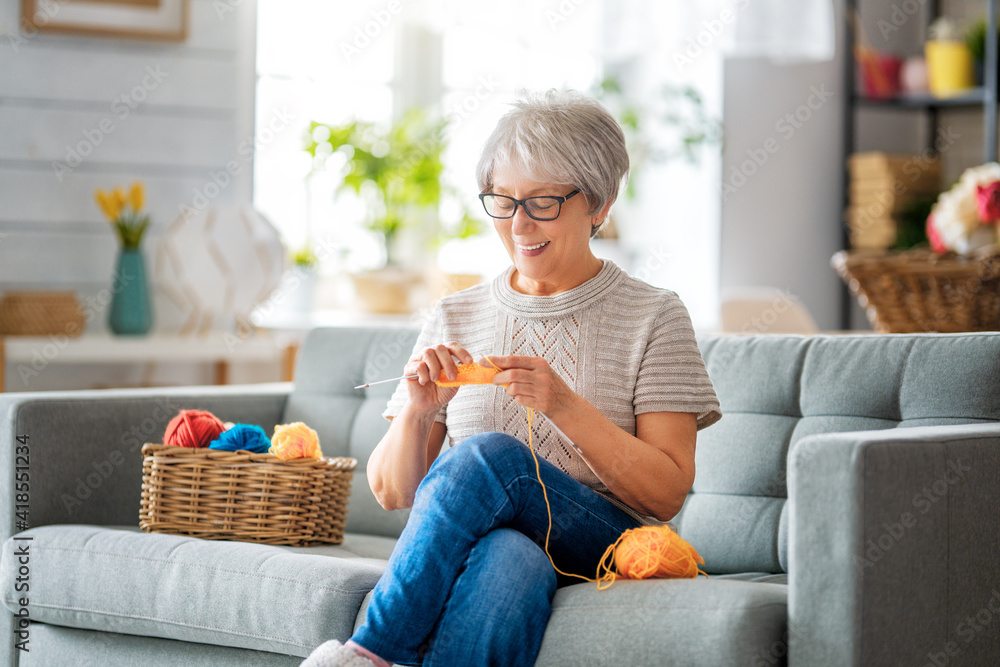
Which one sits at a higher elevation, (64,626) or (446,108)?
(446,108)

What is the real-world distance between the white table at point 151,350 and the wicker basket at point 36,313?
0.9 inches

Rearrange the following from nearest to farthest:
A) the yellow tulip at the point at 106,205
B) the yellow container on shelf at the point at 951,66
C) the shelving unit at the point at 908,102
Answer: the yellow tulip at the point at 106,205, the shelving unit at the point at 908,102, the yellow container on shelf at the point at 951,66

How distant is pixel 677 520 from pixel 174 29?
2.42 metres

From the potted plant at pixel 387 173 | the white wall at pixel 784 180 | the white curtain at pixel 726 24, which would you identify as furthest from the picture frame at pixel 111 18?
the white wall at pixel 784 180

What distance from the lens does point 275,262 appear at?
3488 mm

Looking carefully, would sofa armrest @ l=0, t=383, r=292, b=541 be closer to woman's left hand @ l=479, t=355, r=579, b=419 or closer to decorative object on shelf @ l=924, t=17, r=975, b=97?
woman's left hand @ l=479, t=355, r=579, b=419

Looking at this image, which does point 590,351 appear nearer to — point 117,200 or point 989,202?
point 989,202

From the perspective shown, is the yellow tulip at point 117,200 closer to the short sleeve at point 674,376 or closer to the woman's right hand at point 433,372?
the woman's right hand at point 433,372

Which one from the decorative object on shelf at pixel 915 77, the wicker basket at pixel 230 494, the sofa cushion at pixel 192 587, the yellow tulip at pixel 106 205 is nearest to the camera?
the sofa cushion at pixel 192 587

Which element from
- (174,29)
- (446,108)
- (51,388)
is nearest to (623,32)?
(446,108)

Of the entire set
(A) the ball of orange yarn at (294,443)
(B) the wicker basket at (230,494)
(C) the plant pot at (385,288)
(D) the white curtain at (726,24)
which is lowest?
(B) the wicker basket at (230,494)

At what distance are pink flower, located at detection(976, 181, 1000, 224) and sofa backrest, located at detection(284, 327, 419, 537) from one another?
1.24 m

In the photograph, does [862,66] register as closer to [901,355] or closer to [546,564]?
[901,355]

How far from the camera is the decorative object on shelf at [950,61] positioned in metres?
4.34
